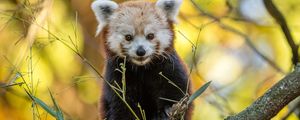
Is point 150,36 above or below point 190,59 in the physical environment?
above

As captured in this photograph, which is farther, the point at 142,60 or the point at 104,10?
the point at 104,10

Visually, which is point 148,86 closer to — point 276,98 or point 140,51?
point 140,51

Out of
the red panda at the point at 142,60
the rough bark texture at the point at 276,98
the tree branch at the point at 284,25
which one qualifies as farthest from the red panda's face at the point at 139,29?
the rough bark texture at the point at 276,98

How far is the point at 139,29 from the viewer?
11.4ft

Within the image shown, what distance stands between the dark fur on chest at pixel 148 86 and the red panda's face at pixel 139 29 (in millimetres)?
72

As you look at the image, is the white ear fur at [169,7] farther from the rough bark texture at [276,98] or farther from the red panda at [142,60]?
the rough bark texture at [276,98]

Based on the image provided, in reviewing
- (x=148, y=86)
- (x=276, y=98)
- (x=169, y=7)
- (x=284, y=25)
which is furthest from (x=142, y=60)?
(x=276, y=98)

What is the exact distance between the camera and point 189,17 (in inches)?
210

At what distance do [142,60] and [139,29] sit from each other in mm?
166

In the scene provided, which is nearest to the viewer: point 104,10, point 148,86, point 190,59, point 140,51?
point 140,51

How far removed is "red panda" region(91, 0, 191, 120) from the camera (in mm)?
3500

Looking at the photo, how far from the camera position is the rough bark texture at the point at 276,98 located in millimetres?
2502

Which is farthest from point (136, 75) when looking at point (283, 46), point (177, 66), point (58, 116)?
point (283, 46)

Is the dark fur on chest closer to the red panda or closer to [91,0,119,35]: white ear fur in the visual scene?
the red panda
